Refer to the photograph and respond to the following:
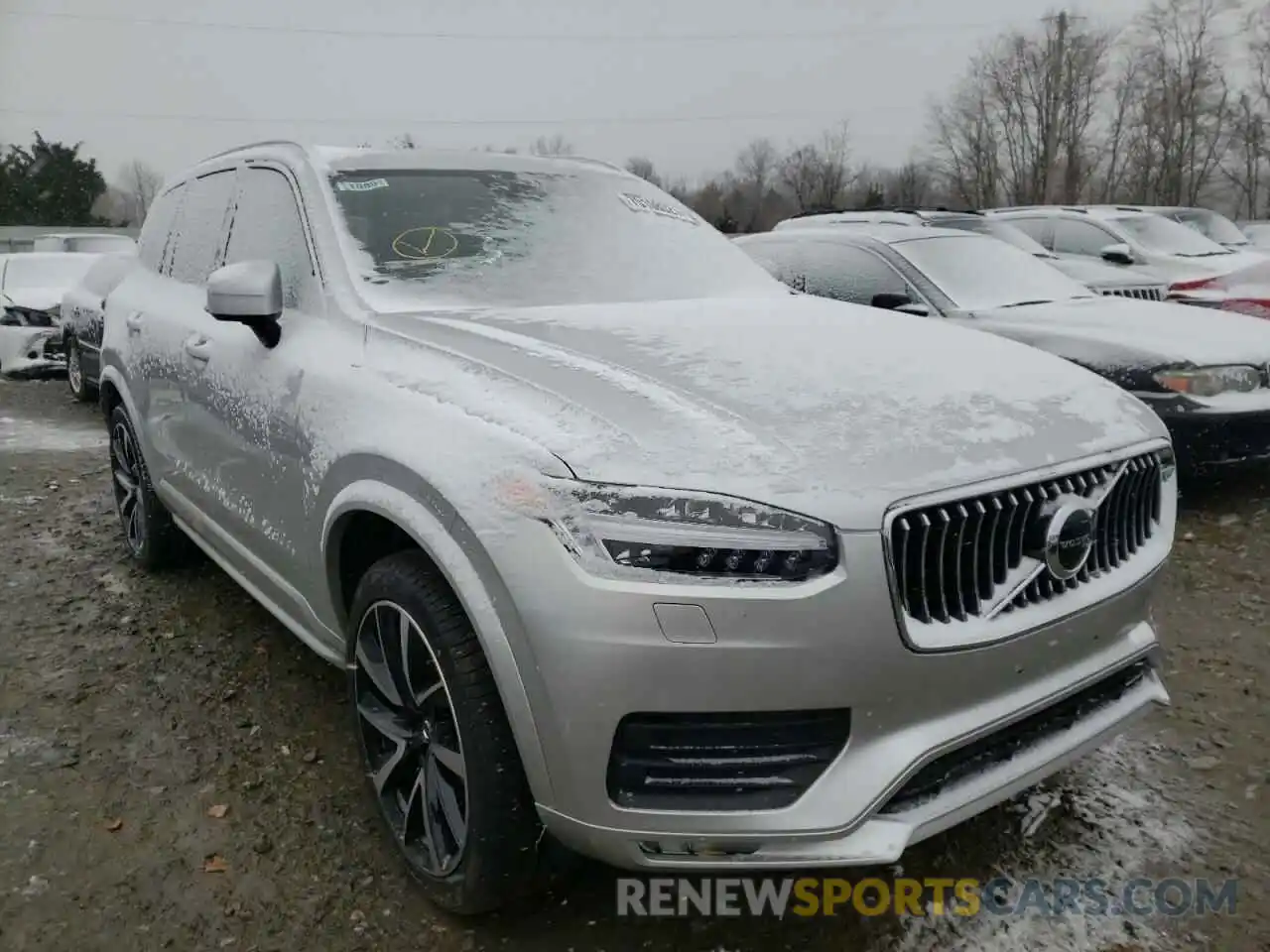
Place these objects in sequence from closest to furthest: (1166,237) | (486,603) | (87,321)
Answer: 1. (486,603)
2. (87,321)
3. (1166,237)

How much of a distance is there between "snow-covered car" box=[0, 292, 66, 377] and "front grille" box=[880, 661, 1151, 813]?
10.7 m

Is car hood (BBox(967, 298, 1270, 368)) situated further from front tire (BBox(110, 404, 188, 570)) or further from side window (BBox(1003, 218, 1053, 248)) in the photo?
side window (BBox(1003, 218, 1053, 248))

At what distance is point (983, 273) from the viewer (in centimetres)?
584

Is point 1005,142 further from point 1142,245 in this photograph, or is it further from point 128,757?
point 128,757

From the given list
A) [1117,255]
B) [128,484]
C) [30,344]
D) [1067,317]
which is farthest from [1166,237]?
[30,344]

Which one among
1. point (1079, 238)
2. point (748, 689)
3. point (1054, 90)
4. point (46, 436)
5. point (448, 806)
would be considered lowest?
point (46, 436)

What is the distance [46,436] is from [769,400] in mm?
7648

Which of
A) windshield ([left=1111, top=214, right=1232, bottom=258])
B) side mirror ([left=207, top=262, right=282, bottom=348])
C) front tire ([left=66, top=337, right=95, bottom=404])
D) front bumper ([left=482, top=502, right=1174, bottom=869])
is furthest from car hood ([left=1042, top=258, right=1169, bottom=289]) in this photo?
front tire ([left=66, top=337, right=95, bottom=404])

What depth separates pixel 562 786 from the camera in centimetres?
185

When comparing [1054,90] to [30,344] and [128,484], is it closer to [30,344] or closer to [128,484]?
[30,344]

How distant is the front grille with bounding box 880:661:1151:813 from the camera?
6.24 feet

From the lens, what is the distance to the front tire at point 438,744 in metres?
1.97

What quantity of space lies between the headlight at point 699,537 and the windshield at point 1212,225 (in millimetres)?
A: 13608

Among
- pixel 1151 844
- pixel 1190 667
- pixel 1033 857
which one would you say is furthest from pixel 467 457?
pixel 1190 667
